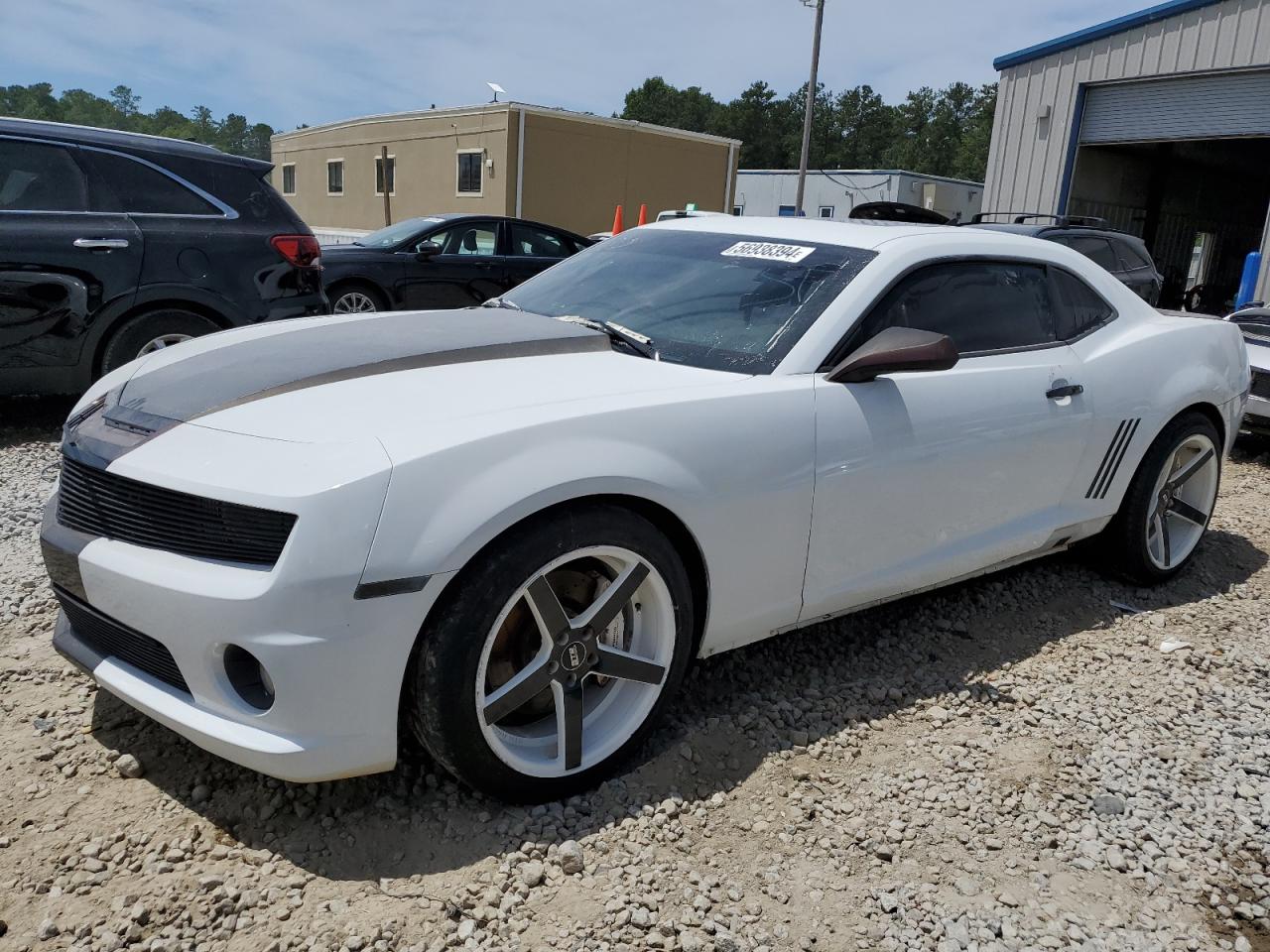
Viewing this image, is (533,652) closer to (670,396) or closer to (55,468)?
(670,396)

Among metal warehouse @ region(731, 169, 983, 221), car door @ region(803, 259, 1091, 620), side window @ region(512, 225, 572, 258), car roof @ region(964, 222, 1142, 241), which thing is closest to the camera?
car door @ region(803, 259, 1091, 620)

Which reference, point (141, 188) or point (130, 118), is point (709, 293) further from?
point (130, 118)

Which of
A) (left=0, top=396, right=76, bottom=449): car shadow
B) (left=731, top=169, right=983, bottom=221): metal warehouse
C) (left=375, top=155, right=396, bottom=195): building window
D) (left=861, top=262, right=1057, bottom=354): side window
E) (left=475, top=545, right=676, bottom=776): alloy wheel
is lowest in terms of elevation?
(left=0, top=396, right=76, bottom=449): car shadow

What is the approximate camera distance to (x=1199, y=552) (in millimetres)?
4855

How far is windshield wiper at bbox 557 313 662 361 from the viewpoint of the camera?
116 inches

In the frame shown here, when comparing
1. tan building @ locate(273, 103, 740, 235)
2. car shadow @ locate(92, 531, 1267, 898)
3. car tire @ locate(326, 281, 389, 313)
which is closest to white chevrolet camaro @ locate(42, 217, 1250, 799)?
car shadow @ locate(92, 531, 1267, 898)

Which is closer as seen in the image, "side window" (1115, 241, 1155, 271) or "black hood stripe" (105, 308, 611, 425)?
"black hood stripe" (105, 308, 611, 425)

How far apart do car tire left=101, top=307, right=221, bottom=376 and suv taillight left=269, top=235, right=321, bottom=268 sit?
0.61 m

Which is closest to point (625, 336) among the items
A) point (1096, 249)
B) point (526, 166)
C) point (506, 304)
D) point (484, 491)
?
point (506, 304)

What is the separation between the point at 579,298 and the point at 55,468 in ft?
10.3

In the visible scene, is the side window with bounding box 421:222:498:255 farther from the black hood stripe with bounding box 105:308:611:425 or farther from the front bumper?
the front bumper

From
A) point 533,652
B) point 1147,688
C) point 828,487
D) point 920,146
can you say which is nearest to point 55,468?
point 533,652

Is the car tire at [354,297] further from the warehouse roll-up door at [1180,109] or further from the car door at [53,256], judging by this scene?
the warehouse roll-up door at [1180,109]

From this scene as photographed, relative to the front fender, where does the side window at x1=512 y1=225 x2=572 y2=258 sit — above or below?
above
